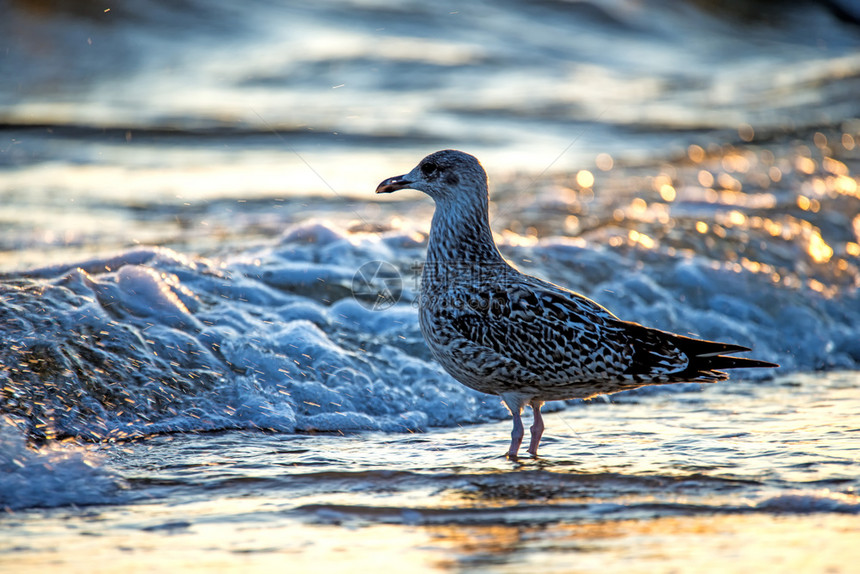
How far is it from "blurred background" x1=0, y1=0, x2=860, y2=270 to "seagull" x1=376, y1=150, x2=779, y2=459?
3726 millimetres

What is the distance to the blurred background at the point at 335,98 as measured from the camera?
32.4 feet

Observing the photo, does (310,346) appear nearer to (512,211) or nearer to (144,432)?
(144,432)

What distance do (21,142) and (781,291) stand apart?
8.94 meters

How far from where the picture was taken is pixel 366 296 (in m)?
6.82

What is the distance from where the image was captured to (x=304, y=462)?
473cm

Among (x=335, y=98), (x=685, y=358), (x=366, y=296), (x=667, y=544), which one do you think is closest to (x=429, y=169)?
(x=366, y=296)

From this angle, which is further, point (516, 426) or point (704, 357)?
point (516, 426)

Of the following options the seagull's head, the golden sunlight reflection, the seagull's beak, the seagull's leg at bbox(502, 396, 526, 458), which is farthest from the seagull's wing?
the golden sunlight reflection

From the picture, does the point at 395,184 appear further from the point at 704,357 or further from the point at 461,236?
the point at 704,357

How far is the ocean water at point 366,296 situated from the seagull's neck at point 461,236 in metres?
0.92

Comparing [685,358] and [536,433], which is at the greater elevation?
[685,358]

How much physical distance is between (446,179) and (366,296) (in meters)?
1.57

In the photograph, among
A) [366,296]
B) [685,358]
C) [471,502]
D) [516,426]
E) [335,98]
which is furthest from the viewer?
[335,98]

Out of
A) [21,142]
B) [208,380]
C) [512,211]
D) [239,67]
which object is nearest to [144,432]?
[208,380]
